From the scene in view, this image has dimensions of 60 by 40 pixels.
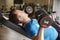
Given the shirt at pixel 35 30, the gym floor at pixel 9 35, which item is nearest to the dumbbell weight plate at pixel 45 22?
the shirt at pixel 35 30

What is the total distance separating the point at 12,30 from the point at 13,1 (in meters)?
2.32

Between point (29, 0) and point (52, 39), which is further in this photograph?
point (29, 0)

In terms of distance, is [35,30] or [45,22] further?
[35,30]

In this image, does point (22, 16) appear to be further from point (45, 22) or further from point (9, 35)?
point (45, 22)

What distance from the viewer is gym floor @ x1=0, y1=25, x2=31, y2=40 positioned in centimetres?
199

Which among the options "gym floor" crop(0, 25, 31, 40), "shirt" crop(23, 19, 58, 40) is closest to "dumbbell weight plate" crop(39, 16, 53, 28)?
"shirt" crop(23, 19, 58, 40)

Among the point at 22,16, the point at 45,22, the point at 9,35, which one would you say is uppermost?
the point at 45,22

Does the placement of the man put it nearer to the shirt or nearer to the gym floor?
the shirt

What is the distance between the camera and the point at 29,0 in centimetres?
441

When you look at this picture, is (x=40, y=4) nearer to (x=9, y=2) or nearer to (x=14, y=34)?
(x=9, y=2)

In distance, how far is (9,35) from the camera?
2004 millimetres

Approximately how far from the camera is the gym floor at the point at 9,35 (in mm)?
1993

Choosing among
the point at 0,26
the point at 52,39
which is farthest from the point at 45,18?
the point at 0,26

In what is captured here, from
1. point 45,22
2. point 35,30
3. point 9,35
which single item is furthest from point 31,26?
point 45,22
